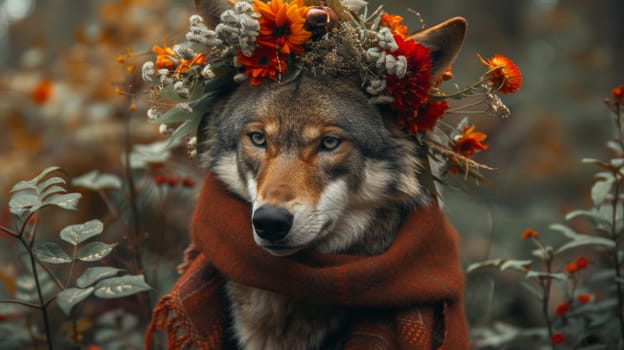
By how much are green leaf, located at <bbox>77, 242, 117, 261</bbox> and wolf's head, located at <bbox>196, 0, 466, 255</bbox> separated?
58 cm

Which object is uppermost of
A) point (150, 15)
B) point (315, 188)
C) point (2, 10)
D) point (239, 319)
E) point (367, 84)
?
point (367, 84)

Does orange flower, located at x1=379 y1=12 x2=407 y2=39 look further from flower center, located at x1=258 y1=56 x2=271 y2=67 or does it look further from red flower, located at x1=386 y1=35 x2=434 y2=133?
flower center, located at x1=258 y1=56 x2=271 y2=67

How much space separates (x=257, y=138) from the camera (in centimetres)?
256

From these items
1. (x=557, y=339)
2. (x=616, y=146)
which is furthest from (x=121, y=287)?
(x=616, y=146)

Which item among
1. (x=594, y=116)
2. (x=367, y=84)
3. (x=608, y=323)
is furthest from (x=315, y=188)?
(x=594, y=116)

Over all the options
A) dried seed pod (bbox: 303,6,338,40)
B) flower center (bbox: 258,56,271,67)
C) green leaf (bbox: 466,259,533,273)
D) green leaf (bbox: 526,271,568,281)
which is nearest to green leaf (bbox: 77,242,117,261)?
flower center (bbox: 258,56,271,67)

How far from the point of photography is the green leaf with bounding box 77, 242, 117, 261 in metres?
2.26

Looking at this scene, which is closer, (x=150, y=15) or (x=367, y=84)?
(x=367, y=84)

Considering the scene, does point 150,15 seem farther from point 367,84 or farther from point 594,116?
point 594,116

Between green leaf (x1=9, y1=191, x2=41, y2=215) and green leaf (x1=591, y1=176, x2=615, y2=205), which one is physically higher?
green leaf (x1=591, y1=176, x2=615, y2=205)

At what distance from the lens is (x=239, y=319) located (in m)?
2.70

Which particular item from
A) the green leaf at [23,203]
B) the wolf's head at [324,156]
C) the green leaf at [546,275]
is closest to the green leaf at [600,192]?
the green leaf at [546,275]

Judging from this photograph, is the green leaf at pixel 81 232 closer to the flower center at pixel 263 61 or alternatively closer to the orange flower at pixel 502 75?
the flower center at pixel 263 61

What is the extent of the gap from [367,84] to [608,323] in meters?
1.97
